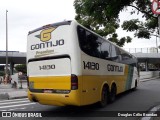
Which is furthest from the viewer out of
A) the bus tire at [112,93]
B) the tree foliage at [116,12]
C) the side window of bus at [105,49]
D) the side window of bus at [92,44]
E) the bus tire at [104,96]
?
the bus tire at [112,93]

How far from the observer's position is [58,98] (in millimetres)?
10234

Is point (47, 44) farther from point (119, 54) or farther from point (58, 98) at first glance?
point (119, 54)

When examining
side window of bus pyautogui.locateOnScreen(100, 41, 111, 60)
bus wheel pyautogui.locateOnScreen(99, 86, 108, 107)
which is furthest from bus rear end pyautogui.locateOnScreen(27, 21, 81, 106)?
side window of bus pyautogui.locateOnScreen(100, 41, 111, 60)

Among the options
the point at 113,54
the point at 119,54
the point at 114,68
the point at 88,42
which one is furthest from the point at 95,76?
the point at 119,54

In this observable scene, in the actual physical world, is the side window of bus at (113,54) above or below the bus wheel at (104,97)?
above

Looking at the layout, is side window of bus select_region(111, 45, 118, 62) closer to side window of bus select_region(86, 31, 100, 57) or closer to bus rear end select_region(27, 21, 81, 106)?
side window of bus select_region(86, 31, 100, 57)

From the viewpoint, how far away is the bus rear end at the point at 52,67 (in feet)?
33.0

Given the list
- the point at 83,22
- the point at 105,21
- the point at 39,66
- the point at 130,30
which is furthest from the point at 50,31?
the point at 83,22

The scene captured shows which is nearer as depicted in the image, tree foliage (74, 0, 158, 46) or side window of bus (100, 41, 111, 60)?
tree foliage (74, 0, 158, 46)

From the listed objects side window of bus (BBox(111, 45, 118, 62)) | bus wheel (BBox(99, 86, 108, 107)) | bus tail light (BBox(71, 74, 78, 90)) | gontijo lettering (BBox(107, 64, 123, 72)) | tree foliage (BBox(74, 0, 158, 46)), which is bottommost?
bus wheel (BBox(99, 86, 108, 107))

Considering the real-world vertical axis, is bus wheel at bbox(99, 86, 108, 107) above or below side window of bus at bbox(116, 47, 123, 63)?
below

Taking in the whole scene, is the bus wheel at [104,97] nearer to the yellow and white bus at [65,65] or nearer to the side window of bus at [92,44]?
the yellow and white bus at [65,65]

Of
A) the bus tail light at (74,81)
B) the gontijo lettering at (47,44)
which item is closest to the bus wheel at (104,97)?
the bus tail light at (74,81)

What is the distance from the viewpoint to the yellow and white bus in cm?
1003
